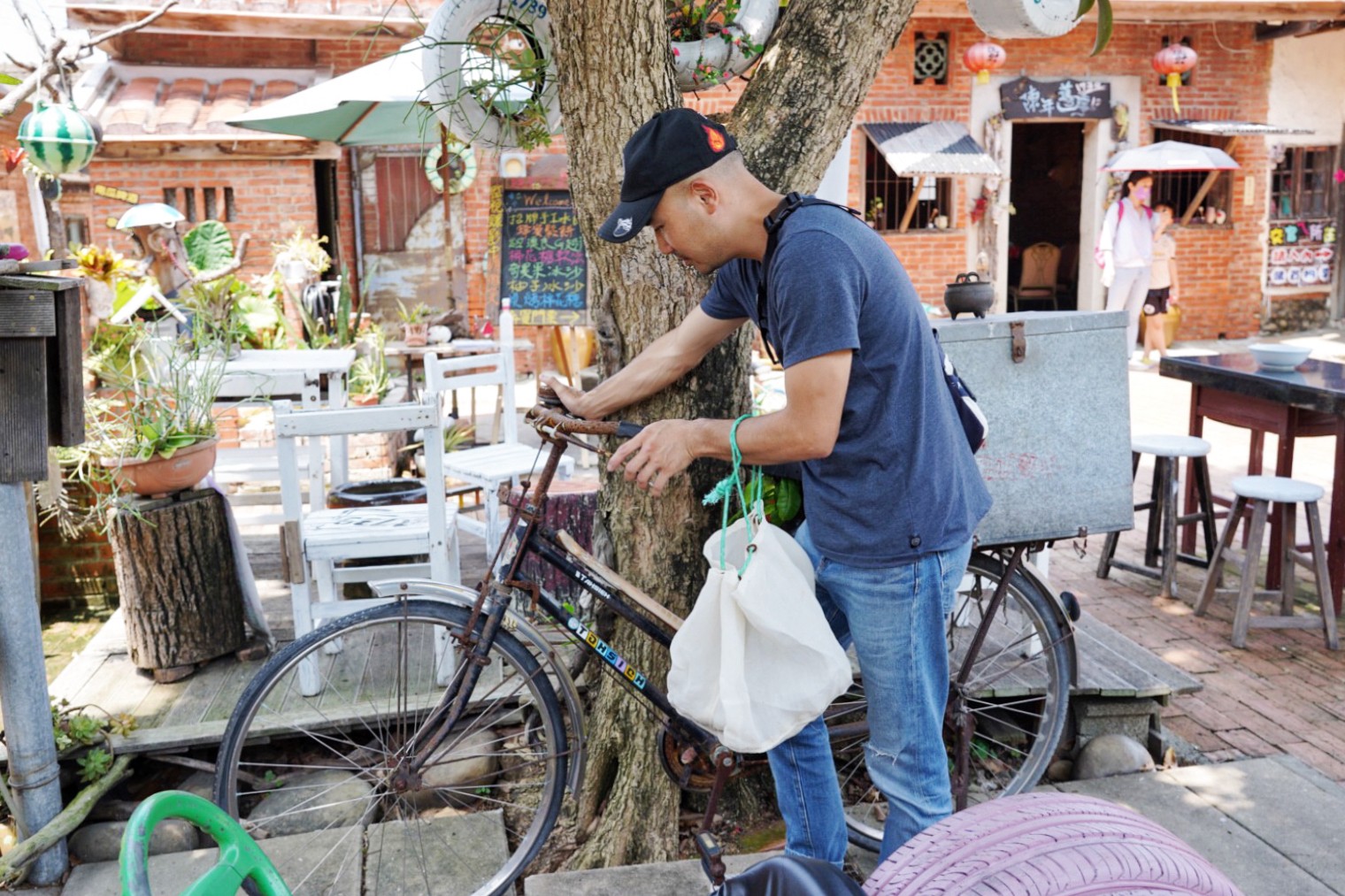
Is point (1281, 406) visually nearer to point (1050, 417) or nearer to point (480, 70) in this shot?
point (1050, 417)

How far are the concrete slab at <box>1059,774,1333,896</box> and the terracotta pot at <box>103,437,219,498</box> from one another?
3230mm

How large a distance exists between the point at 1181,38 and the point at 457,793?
44.5 ft

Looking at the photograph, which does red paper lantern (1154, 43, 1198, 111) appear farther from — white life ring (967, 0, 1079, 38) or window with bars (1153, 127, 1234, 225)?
white life ring (967, 0, 1079, 38)

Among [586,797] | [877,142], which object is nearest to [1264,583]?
[586,797]

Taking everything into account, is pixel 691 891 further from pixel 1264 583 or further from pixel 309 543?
pixel 1264 583

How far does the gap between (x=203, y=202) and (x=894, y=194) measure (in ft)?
25.2

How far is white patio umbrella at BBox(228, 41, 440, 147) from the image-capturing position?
6.44 m

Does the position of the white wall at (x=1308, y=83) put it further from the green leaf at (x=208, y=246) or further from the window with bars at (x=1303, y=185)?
the green leaf at (x=208, y=246)

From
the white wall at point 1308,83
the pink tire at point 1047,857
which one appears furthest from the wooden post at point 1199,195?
the pink tire at point 1047,857

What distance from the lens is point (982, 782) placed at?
12.6ft

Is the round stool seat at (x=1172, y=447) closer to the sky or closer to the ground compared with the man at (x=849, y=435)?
closer to the ground

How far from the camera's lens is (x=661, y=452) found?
2494 millimetres

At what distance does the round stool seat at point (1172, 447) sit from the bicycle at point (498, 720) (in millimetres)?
1396

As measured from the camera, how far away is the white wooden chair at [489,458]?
500cm
